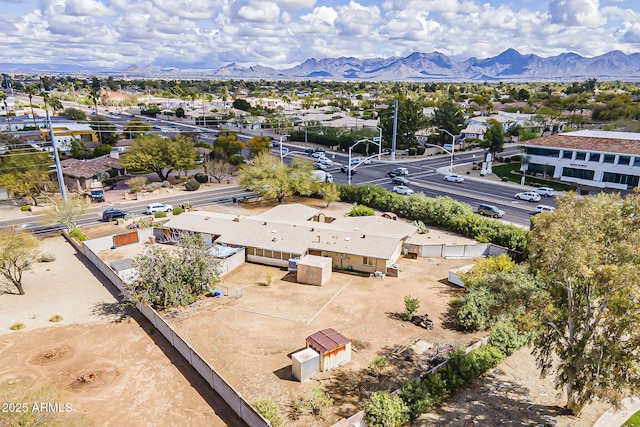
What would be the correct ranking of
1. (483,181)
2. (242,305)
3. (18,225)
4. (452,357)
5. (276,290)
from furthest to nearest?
(483,181) < (18,225) < (276,290) < (242,305) < (452,357)

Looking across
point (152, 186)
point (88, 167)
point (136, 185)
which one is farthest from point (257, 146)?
point (88, 167)

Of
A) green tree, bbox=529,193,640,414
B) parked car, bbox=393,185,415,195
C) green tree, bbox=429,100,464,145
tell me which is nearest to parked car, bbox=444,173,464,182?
parked car, bbox=393,185,415,195

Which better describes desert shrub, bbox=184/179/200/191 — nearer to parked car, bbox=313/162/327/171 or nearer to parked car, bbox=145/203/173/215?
parked car, bbox=145/203/173/215

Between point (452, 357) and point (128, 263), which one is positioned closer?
point (452, 357)

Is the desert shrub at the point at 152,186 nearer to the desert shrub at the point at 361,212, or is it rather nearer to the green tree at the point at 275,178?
the green tree at the point at 275,178

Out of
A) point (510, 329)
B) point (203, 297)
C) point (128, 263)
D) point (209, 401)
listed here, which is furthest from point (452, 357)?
point (128, 263)

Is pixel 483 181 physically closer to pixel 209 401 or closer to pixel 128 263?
pixel 128 263

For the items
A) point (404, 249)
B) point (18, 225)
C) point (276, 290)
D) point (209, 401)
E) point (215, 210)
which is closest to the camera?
point (209, 401)
